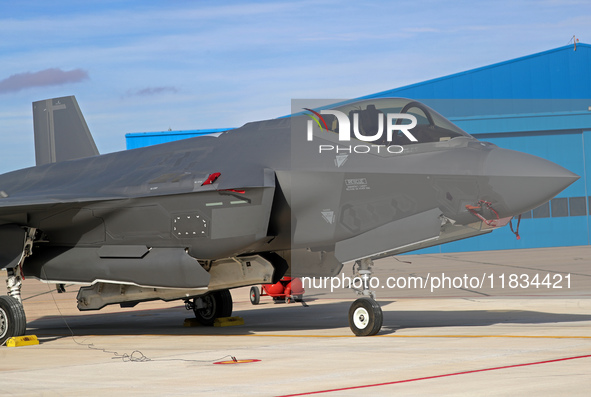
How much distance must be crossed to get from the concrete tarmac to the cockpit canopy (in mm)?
2763

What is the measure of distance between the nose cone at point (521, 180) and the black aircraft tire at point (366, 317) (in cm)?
214

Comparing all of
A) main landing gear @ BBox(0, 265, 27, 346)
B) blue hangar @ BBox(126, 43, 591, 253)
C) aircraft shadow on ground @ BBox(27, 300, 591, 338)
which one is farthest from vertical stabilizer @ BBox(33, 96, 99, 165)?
blue hangar @ BBox(126, 43, 591, 253)

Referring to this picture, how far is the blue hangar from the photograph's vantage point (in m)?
36.8

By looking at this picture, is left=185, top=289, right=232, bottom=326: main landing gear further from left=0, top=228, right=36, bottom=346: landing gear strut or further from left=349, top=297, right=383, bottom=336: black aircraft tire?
left=349, top=297, right=383, bottom=336: black aircraft tire

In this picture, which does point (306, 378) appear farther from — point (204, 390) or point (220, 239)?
point (220, 239)

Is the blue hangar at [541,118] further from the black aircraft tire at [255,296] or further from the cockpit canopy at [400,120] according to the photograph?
the cockpit canopy at [400,120]

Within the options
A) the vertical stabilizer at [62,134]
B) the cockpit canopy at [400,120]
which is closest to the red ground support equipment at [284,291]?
the vertical stabilizer at [62,134]

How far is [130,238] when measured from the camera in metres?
12.3

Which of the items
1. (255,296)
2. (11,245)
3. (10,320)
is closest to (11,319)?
(10,320)

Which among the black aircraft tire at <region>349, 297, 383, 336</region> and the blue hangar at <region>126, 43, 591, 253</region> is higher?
the blue hangar at <region>126, 43, 591, 253</region>

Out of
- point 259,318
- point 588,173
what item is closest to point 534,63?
point 588,173

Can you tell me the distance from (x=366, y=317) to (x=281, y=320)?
441cm

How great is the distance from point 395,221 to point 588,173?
2960 cm

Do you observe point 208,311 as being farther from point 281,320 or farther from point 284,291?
point 284,291
